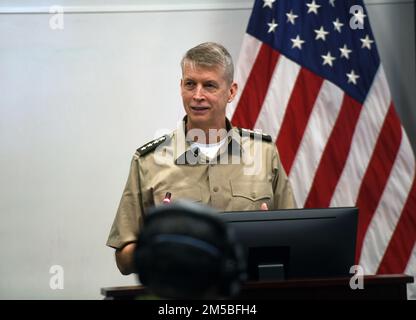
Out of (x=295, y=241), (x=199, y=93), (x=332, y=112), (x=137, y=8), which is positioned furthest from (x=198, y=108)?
(x=137, y=8)

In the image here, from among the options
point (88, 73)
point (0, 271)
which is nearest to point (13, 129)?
point (88, 73)

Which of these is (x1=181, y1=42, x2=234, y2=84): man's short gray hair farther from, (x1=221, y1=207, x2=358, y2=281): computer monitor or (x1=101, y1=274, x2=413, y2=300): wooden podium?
(x1=101, y1=274, x2=413, y2=300): wooden podium

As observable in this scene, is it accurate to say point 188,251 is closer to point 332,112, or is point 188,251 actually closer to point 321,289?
point 321,289

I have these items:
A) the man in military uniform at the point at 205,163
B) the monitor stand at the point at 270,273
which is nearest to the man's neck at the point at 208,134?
the man in military uniform at the point at 205,163

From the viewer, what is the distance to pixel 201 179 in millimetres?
2338

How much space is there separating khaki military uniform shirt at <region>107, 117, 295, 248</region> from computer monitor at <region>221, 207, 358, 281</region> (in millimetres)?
553

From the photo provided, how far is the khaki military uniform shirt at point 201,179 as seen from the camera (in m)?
2.29

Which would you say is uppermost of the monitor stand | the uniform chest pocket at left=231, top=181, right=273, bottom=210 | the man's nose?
the man's nose

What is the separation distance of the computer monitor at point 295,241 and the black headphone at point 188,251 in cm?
89

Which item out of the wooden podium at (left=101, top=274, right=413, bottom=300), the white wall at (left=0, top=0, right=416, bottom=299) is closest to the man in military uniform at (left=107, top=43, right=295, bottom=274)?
the wooden podium at (left=101, top=274, right=413, bottom=300)

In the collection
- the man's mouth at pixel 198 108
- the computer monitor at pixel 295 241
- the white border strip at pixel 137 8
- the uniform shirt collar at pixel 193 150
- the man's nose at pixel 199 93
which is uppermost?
the white border strip at pixel 137 8

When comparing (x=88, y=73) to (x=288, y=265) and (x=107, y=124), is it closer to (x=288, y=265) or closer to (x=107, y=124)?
(x=107, y=124)

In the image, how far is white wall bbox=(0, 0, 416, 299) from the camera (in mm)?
3314

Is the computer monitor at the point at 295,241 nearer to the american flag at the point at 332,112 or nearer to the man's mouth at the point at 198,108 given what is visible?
the man's mouth at the point at 198,108
